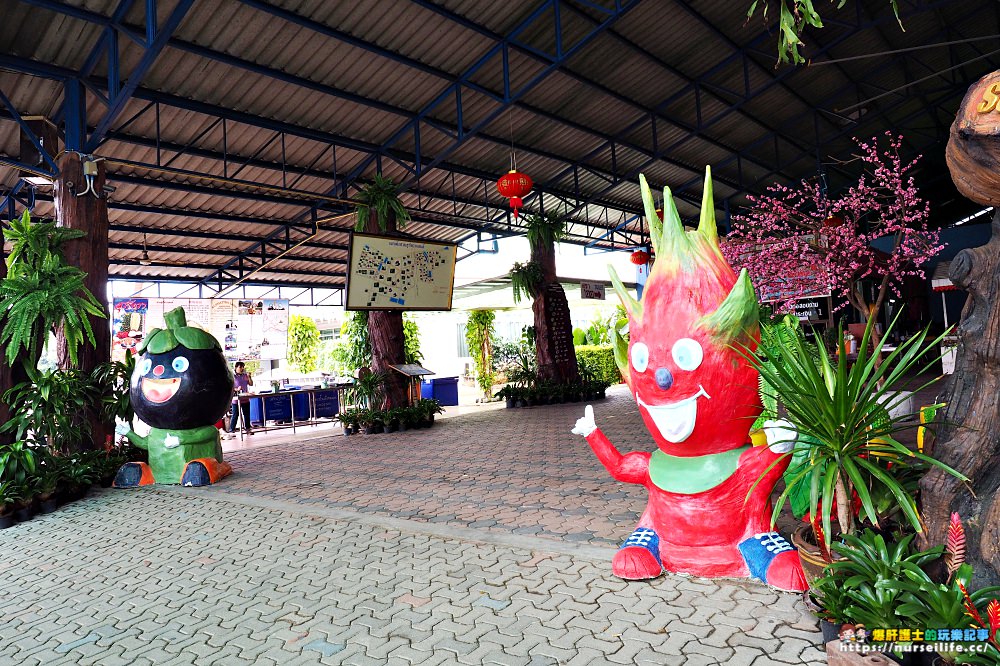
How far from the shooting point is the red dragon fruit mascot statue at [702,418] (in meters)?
2.98

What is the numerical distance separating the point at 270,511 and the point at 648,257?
1122cm

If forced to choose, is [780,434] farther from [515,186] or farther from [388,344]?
[388,344]

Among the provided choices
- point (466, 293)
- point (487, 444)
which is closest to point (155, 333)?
point (487, 444)

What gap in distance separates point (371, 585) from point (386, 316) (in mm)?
7411

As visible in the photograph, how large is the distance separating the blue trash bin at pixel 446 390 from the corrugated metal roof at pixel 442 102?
380 centimetres

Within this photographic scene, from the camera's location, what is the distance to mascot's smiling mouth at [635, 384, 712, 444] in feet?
9.89

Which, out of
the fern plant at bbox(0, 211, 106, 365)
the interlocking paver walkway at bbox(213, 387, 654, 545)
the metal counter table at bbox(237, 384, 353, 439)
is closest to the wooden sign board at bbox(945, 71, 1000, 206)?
the interlocking paver walkway at bbox(213, 387, 654, 545)

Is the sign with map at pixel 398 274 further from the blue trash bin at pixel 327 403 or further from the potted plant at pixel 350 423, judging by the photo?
the blue trash bin at pixel 327 403

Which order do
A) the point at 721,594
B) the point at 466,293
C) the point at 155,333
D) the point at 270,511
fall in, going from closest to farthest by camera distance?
the point at 721,594 → the point at 270,511 → the point at 155,333 → the point at 466,293

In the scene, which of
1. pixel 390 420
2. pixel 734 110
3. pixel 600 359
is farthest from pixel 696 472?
pixel 600 359

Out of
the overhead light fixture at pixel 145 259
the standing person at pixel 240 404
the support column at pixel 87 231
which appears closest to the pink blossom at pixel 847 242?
the support column at pixel 87 231

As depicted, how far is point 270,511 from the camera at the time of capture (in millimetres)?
5223

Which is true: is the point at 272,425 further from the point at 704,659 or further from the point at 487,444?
the point at 704,659

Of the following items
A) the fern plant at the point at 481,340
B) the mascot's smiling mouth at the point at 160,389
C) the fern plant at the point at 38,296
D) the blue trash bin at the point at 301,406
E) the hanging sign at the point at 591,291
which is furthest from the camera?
the fern plant at the point at 481,340
